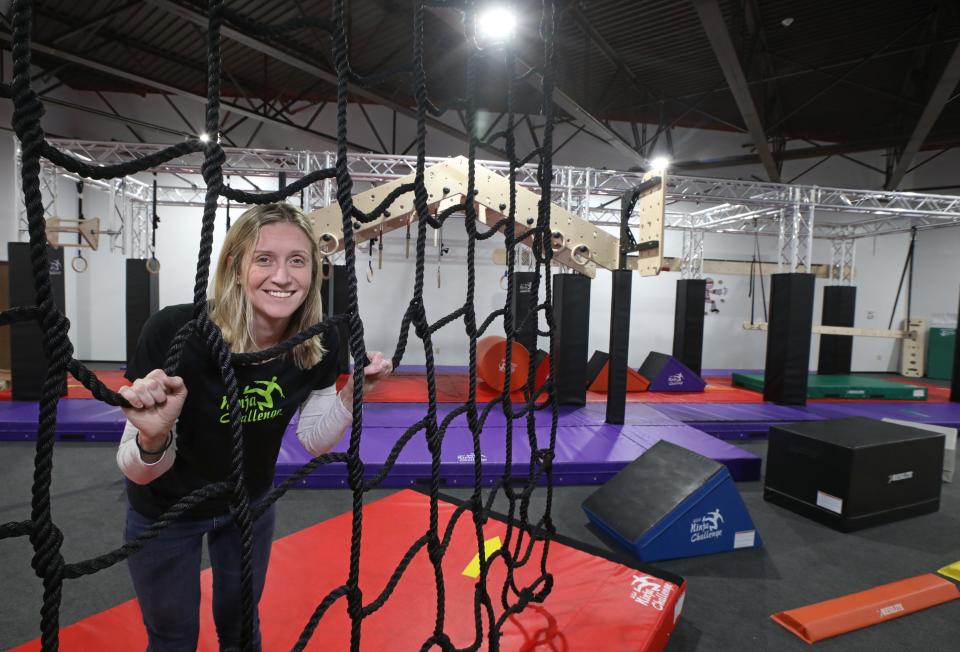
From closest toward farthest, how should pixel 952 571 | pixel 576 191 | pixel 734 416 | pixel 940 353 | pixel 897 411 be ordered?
pixel 952 571, pixel 734 416, pixel 897 411, pixel 576 191, pixel 940 353

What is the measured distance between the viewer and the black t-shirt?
1017 millimetres

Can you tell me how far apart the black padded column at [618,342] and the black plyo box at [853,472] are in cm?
128

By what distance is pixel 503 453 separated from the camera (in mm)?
3324

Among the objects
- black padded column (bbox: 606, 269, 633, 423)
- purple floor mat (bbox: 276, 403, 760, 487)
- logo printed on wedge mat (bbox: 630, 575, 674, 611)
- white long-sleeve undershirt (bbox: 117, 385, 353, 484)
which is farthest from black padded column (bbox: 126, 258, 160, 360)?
logo printed on wedge mat (bbox: 630, 575, 674, 611)

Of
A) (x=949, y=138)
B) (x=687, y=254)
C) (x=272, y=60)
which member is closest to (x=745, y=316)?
(x=687, y=254)

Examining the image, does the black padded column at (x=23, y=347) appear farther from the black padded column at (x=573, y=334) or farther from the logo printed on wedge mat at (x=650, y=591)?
the logo printed on wedge mat at (x=650, y=591)

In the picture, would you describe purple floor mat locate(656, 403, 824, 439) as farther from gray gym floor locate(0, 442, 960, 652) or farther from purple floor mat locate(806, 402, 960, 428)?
gray gym floor locate(0, 442, 960, 652)

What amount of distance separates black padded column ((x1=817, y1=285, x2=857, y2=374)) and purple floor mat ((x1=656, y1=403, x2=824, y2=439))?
3.38 metres

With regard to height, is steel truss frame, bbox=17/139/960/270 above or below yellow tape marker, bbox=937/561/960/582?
above

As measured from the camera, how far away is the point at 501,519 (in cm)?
235

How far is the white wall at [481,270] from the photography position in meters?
7.47

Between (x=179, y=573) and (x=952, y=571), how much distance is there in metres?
3.26

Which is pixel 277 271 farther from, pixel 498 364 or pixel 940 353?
pixel 940 353

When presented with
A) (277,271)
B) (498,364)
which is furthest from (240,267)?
(498,364)
